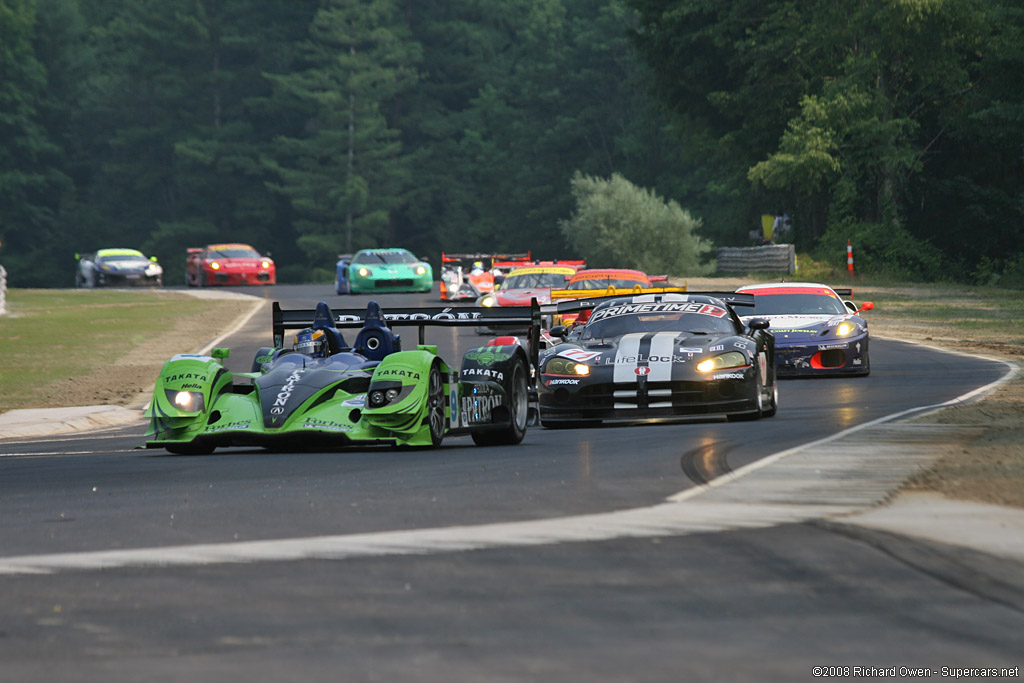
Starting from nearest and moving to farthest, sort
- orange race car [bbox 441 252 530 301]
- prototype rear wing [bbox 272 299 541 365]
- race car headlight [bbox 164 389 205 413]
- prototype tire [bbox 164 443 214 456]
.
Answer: race car headlight [bbox 164 389 205 413] → prototype tire [bbox 164 443 214 456] → prototype rear wing [bbox 272 299 541 365] → orange race car [bbox 441 252 530 301]

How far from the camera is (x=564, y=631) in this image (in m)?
5.61

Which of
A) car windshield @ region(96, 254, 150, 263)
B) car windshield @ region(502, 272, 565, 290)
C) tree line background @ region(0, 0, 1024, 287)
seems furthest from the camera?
tree line background @ region(0, 0, 1024, 287)

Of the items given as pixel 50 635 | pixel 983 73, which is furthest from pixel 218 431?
pixel 983 73

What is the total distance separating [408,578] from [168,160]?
3965 inches

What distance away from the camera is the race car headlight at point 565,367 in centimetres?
1523

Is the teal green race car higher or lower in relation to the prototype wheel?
higher

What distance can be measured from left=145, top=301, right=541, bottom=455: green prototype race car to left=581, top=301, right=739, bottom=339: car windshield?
3.16 meters

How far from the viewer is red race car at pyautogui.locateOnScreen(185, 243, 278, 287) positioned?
188ft

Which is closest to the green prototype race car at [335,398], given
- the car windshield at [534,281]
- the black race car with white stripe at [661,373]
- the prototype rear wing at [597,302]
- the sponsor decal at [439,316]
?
the sponsor decal at [439,316]

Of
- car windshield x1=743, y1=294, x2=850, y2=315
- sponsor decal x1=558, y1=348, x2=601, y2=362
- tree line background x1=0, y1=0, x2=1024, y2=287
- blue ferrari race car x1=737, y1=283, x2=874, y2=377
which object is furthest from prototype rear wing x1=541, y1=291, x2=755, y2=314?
tree line background x1=0, y1=0, x2=1024, y2=287

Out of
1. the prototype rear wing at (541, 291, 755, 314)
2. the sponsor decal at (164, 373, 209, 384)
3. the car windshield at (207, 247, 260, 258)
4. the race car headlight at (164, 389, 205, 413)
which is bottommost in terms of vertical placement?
the race car headlight at (164, 389, 205, 413)

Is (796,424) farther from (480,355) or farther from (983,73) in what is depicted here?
(983,73)

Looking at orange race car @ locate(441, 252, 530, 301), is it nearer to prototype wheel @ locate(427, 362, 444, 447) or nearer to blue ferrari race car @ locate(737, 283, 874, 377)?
blue ferrari race car @ locate(737, 283, 874, 377)

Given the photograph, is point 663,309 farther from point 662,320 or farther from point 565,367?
point 565,367
